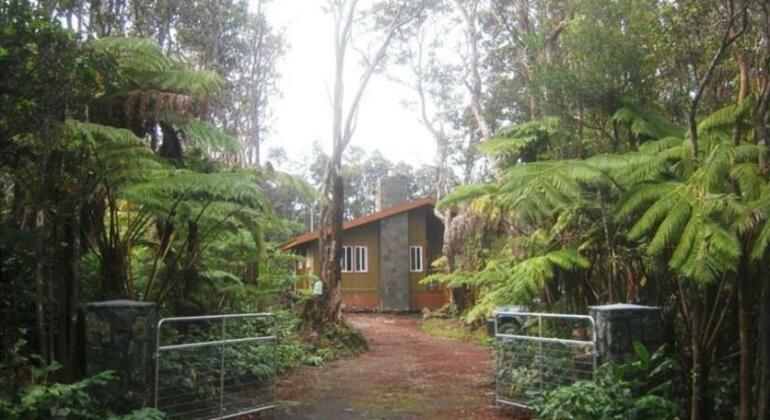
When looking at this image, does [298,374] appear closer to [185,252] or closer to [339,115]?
[185,252]

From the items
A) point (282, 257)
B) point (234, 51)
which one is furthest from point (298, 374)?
point (234, 51)

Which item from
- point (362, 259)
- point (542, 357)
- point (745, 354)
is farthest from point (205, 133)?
point (362, 259)

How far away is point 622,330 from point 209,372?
4.20 meters

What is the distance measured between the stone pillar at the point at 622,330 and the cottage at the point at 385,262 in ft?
60.1

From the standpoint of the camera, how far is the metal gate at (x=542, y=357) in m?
6.97

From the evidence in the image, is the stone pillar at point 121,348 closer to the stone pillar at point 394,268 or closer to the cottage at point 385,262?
the cottage at point 385,262

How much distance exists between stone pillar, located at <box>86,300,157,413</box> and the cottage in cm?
1876

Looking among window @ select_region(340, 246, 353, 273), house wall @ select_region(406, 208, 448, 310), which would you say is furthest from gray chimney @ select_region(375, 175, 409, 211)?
window @ select_region(340, 246, 353, 273)

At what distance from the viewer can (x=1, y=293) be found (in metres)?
6.22

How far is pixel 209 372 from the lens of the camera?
7.16 m

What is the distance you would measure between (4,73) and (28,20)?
461 millimetres

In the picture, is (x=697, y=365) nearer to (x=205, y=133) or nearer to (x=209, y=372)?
(x=209, y=372)

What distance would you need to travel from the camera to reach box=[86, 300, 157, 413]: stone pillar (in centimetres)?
600

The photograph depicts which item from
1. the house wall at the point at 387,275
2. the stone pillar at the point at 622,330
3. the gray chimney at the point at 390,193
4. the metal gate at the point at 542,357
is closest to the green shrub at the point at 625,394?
the stone pillar at the point at 622,330
